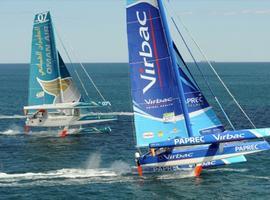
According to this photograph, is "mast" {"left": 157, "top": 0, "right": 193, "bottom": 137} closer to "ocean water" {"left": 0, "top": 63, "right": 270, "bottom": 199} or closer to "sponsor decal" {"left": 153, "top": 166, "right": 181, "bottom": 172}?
"sponsor decal" {"left": 153, "top": 166, "right": 181, "bottom": 172}

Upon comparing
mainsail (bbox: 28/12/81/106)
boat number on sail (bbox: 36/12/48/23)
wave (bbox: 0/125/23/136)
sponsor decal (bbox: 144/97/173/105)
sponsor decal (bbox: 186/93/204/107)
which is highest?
boat number on sail (bbox: 36/12/48/23)

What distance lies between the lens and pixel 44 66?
217ft

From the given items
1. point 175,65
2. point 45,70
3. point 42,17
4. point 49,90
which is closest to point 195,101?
point 175,65

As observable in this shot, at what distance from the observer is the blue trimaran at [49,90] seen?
64.9 m

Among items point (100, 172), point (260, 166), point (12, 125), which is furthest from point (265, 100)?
point (100, 172)

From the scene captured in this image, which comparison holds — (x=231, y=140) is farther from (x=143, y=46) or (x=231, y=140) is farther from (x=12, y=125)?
(x=12, y=125)

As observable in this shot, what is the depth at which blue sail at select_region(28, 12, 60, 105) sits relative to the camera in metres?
65.4

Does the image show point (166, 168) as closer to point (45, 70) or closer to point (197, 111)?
point (197, 111)

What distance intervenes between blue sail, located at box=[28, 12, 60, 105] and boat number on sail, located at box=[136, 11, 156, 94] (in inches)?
1215

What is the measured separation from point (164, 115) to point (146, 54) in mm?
4641

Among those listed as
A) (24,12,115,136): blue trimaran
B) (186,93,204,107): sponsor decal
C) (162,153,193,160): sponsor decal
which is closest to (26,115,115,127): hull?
(24,12,115,136): blue trimaran

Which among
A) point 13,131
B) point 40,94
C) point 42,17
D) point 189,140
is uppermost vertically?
point 42,17

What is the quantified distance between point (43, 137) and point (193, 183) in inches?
1163

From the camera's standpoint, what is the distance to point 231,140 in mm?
36062
